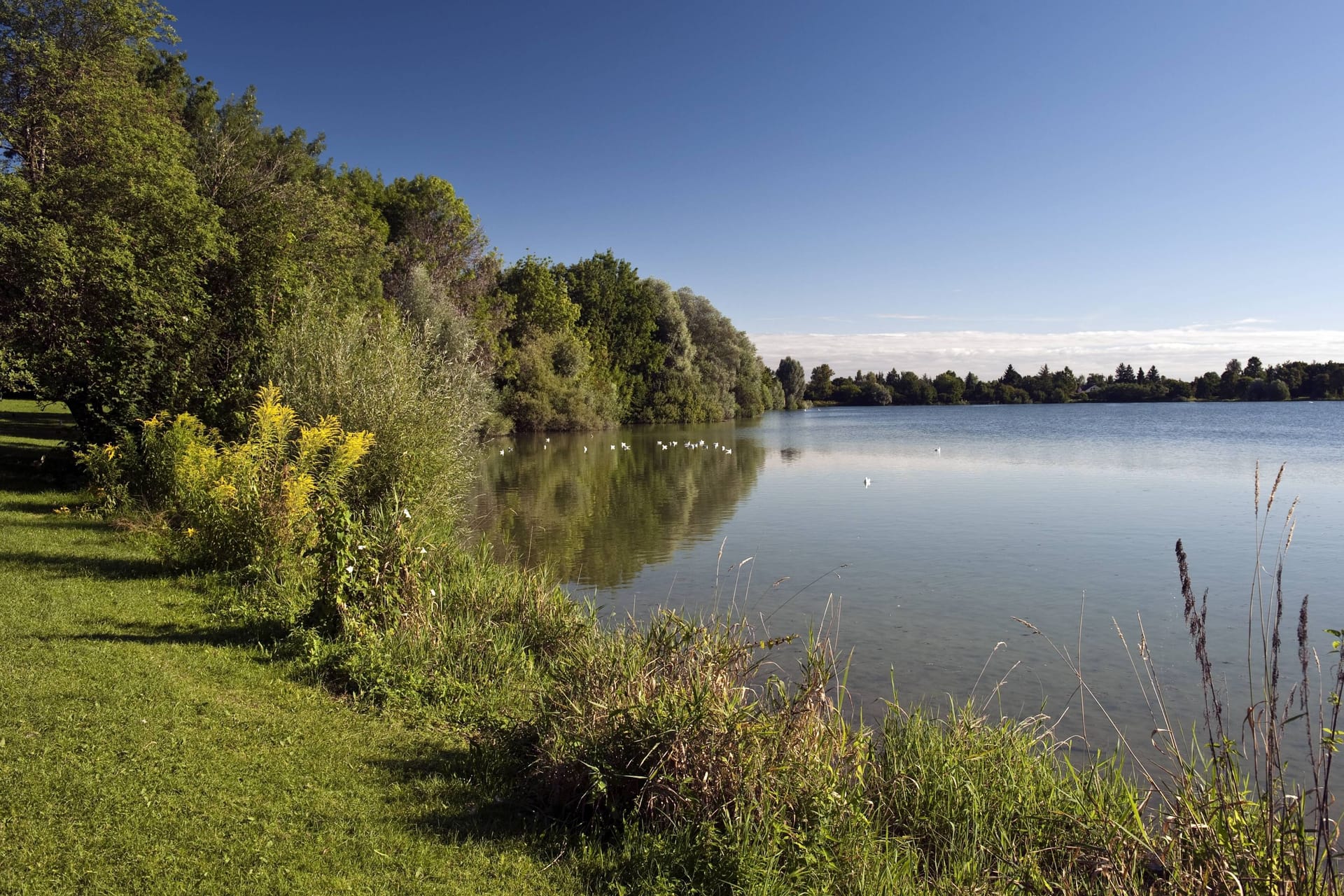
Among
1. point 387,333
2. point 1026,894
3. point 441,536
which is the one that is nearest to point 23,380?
point 387,333

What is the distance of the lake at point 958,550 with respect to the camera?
29.0 feet

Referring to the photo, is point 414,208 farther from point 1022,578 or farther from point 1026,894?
point 1026,894

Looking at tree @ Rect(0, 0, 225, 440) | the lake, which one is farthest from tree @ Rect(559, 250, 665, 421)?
tree @ Rect(0, 0, 225, 440)

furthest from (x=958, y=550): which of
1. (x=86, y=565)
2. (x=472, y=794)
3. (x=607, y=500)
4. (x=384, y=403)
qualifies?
(x=86, y=565)

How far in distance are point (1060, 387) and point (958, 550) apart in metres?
124

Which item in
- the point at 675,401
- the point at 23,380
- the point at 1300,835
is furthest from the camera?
the point at 675,401

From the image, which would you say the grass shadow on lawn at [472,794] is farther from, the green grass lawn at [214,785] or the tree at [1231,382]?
the tree at [1231,382]

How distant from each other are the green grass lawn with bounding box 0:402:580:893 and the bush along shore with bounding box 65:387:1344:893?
0.40 meters

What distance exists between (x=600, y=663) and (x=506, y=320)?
45.9m

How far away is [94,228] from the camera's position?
583 inches

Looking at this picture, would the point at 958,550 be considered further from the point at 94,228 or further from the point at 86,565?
the point at 94,228

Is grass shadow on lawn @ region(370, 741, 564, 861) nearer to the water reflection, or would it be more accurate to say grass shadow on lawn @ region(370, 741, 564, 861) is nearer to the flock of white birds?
the water reflection

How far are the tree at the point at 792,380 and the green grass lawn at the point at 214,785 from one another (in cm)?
10340

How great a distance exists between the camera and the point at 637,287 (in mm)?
71000
